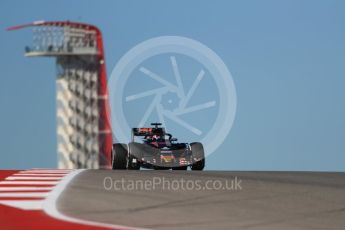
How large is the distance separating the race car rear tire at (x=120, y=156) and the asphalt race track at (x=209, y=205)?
735 cm

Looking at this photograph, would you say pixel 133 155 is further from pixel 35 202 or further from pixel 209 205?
pixel 209 205

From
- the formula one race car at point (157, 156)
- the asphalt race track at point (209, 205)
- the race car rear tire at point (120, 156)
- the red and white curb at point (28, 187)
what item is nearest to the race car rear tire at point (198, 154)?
the formula one race car at point (157, 156)

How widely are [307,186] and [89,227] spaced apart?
637 cm

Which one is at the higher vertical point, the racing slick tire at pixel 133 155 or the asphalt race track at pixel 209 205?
the asphalt race track at pixel 209 205

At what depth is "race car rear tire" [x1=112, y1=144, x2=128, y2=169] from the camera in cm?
2166

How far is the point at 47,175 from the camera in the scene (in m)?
16.5

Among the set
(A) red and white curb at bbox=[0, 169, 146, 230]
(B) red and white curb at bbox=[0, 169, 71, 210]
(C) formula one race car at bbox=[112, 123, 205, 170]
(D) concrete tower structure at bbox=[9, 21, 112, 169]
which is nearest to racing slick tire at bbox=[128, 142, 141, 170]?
(C) formula one race car at bbox=[112, 123, 205, 170]

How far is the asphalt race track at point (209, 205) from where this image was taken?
30.1ft

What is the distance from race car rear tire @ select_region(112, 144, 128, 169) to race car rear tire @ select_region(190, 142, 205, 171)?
1.81 meters

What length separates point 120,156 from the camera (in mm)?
21719

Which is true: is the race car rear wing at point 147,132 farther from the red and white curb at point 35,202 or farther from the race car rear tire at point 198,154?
the red and white curb at point 35,202

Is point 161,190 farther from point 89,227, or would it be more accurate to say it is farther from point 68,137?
point 68,137

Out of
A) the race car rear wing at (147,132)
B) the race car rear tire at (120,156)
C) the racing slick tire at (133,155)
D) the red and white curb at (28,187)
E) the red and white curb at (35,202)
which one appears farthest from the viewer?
the race car rear wing at (147,132)

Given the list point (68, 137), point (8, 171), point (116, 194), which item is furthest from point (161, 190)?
point (68, 137)
